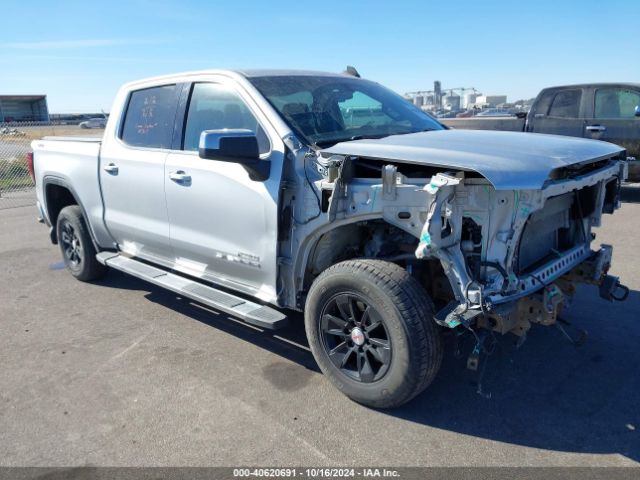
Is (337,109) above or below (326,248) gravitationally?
above

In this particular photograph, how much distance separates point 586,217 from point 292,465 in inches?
104

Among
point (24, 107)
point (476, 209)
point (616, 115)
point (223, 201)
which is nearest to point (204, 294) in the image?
point (223, 201)

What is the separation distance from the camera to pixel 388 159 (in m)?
3.03

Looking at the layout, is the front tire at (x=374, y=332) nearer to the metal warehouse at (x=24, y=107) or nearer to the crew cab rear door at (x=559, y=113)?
the crew cab rear door at (x=559, y=113)

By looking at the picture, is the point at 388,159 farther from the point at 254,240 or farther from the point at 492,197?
the point at 254,240

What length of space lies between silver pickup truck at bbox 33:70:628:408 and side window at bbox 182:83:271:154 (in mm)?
14

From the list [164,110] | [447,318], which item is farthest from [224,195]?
[447,318]

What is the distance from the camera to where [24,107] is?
73812mm

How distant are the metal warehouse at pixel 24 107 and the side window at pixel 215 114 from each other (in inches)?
2925

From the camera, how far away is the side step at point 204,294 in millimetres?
3701

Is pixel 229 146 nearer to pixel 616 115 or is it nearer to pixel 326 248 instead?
pixel 326 248

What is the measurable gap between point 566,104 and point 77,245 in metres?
8.77

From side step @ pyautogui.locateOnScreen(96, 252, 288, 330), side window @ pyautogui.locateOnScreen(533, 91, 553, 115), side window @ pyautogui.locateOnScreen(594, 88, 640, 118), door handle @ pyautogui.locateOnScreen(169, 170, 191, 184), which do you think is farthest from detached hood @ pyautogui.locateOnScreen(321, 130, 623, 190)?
side window @ pyautogui.locateOnScreen(533, 91, 553, 115)

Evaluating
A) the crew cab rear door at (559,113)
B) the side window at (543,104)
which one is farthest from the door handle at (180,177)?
the side window at (543,104)
